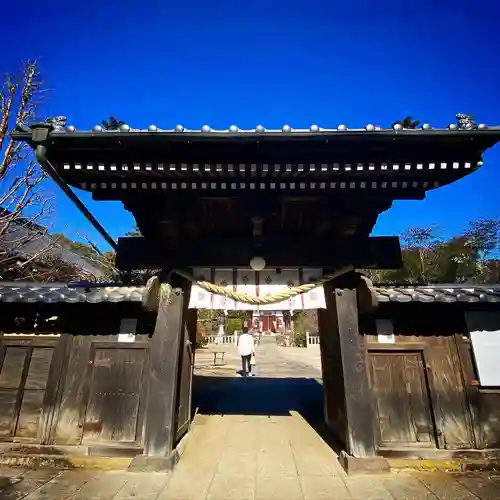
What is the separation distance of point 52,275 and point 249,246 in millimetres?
17831

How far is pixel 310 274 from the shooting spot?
5.75m

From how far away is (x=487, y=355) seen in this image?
5.52 m

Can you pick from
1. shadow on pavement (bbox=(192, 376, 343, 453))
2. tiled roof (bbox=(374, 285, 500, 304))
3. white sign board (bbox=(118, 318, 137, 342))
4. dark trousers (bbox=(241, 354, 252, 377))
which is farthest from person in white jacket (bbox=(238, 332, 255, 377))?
tiled roof (bbox=(374, 285, 500, 304))

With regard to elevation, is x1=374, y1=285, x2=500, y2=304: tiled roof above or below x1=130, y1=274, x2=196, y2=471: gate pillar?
above

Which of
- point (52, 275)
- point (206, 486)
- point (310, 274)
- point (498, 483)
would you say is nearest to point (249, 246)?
point (310, 274)

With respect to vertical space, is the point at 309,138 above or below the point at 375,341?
above

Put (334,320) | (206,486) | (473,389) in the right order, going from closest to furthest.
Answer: (206,486)
(473,389)
(334,320)

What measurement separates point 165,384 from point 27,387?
280 cm

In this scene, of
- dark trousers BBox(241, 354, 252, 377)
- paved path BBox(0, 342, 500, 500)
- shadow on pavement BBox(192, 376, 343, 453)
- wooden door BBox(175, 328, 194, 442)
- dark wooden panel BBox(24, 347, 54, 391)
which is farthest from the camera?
dark trousers BBox(241, 354, 252, 377)

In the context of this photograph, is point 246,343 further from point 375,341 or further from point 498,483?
point 498,483

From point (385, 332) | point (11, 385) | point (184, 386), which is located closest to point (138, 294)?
Answer: point (184, 386)

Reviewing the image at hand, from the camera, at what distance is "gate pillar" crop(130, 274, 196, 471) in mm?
4891

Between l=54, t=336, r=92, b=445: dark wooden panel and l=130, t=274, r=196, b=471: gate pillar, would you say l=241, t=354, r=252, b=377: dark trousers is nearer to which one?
l=130, t=274, r=196, b=471: gate pillar

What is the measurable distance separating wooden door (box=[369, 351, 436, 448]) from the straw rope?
1643 millimetres
